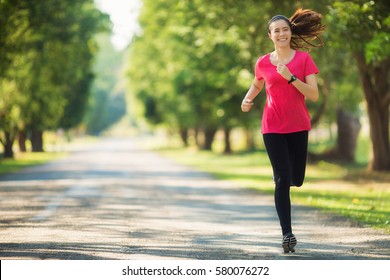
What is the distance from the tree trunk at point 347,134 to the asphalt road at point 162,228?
15.4 m

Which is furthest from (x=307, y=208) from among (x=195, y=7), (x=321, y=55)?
(x=195, y=7)

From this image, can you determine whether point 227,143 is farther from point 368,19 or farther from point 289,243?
point 289,243

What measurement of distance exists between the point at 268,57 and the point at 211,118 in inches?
1352

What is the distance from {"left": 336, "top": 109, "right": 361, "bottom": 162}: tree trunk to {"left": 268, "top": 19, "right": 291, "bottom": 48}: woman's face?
23.8m

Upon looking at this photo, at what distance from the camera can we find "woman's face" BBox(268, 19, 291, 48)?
657 cm

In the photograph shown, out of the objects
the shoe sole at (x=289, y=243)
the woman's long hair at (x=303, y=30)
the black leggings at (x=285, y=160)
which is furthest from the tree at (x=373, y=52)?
the shoe sole at (x=289, y=243)

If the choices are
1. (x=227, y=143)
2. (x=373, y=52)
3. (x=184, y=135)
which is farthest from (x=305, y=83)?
(x=184, y=135)

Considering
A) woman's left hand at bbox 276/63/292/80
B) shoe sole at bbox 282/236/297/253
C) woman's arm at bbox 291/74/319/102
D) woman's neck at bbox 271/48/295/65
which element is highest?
woman's neck at bbox 271/48/295/65

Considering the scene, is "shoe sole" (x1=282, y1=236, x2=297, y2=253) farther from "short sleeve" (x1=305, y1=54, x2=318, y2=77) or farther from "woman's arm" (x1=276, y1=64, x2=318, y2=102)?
"short sleeve" (x1=305, y1=54, x2=318, y2=77)

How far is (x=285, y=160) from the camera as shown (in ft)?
22.1

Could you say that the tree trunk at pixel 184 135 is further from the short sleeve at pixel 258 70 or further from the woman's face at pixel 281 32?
the woman's face at pixel 281 32

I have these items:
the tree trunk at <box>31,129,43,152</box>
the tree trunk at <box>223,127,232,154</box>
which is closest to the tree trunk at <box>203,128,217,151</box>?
the tree trunk at <box>223,127,232,154</box>

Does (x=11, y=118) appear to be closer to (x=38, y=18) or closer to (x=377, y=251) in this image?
(x=38, y=18)

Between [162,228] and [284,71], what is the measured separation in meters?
3.32
